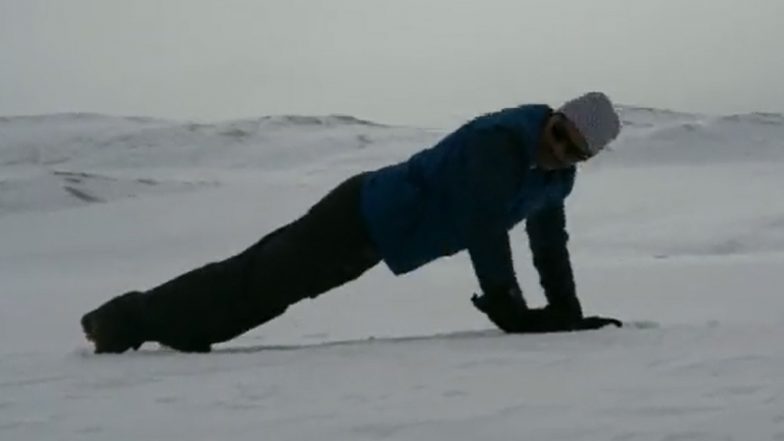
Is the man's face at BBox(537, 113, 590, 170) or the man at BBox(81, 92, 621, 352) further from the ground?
the man's face at BBox(537, 113, 590, 170)

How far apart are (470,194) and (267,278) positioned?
0.57 meters

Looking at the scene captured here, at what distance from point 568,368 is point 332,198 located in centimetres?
95

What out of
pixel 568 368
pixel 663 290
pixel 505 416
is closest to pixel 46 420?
pixel 505 416

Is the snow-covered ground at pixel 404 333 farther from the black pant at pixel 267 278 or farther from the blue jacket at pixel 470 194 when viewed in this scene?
the blue jacket at pixel 470 194

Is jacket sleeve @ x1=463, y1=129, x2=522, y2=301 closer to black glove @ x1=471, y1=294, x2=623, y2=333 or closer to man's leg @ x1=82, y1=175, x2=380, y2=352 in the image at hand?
black glove @ x1=471, y1=294, x2=623, y2=333

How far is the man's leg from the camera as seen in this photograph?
3.02 metres

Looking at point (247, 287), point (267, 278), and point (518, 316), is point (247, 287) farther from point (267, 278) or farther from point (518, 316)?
point (518, 316)

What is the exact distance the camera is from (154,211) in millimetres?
9570

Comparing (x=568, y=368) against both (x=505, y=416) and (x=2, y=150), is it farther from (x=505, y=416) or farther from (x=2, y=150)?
(x=2, y=150)

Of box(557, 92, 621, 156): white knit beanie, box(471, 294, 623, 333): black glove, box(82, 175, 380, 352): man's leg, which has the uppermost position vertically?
box(557, 92, 621, 156): white knit beanie

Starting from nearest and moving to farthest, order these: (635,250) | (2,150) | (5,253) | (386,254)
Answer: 1. (386,254)
2. (635,250)
3. (5,253)
4. (2,150)

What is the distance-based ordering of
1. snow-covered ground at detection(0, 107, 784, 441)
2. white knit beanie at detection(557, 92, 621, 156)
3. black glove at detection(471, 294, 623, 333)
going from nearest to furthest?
snow-covered ground at detection(0, 107, 784, 441) → white knit beanie at detection(557, 92, 621, 156) → black glove at detection(471, 294, 623, 333)

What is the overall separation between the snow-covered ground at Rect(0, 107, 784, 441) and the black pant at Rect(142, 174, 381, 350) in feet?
0.29

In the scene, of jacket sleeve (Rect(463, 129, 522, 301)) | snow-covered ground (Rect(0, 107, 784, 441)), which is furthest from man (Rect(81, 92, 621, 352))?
snow-covered ground (Rect(0, 107, 784, 441))
